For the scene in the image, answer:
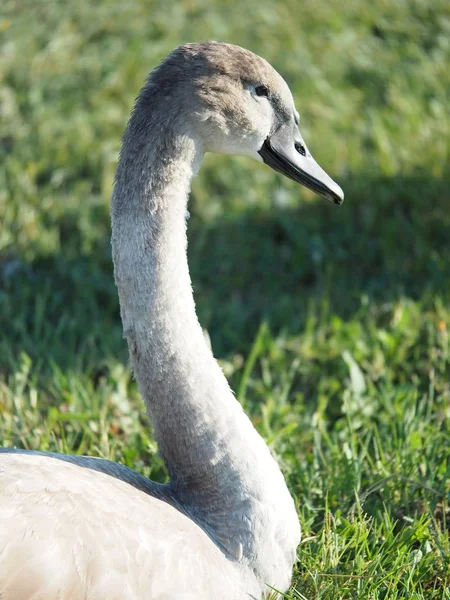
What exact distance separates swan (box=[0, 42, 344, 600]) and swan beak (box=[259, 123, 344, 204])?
0.25 feet

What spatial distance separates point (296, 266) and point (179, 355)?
7.66ft

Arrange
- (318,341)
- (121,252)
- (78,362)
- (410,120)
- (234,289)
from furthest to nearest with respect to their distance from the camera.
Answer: (410,120), (234,289), (318,341), (78,362), (121,252)

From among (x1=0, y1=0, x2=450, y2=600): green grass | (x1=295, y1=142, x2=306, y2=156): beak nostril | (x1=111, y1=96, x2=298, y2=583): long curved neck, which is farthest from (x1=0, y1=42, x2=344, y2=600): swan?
(x1=0, y1=0, x2=450, y2=600): green grass

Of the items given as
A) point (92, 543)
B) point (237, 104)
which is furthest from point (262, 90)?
point (92, 543)

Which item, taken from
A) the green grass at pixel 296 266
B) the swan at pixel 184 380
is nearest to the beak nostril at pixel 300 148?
the swan at pixel 184 380

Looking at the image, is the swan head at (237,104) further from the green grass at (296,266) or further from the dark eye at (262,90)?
the green grass at (296,266)

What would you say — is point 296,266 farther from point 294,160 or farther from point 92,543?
point 92,543

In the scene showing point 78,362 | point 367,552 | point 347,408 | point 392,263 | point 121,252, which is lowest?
point 78,362

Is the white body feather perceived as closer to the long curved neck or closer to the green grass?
the long curved neck

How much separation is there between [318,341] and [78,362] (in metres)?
1.09

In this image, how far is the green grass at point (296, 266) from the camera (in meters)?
2.91

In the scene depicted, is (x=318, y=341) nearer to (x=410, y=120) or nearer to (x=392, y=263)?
(x=392, y=263)

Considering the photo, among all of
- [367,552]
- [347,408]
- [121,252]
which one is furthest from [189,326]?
[347,408]

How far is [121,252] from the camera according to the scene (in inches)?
94.1
